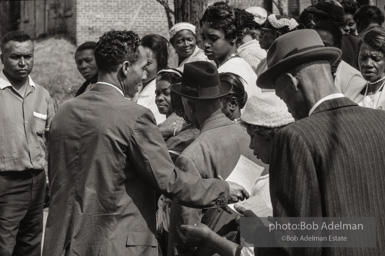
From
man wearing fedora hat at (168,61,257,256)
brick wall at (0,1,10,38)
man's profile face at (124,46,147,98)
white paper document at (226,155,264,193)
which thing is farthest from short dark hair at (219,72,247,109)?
brick wall at (0,1,10,38)

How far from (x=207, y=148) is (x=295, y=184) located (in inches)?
68.9

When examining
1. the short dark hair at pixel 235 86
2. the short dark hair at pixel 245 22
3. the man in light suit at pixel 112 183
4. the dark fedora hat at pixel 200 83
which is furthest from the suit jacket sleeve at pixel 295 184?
the short dark hair at pixel 245 22

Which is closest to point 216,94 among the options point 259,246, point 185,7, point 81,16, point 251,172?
point 251,172

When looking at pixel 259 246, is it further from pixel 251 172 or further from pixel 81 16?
pixel 81 16

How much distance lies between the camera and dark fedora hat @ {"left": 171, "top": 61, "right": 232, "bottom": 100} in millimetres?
5211

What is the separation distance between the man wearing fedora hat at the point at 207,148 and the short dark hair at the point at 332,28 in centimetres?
250

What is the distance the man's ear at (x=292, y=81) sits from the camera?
349cm

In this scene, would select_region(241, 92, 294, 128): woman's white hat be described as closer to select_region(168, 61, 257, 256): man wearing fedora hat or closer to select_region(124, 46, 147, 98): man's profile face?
select_region(168, 61, 257, 256): man wearing fedora hat

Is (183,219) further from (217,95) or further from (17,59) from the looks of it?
(17,59)

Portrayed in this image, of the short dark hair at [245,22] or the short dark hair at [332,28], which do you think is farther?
the short dark hair at [245,22]

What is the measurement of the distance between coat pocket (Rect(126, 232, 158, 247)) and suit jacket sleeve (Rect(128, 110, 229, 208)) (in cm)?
28

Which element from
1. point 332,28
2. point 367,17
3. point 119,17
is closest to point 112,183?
point 332,28

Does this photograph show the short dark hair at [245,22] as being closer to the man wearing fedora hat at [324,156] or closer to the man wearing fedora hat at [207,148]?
the man wearing fedora hat at [207,148]

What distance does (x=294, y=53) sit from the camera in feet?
11.8
